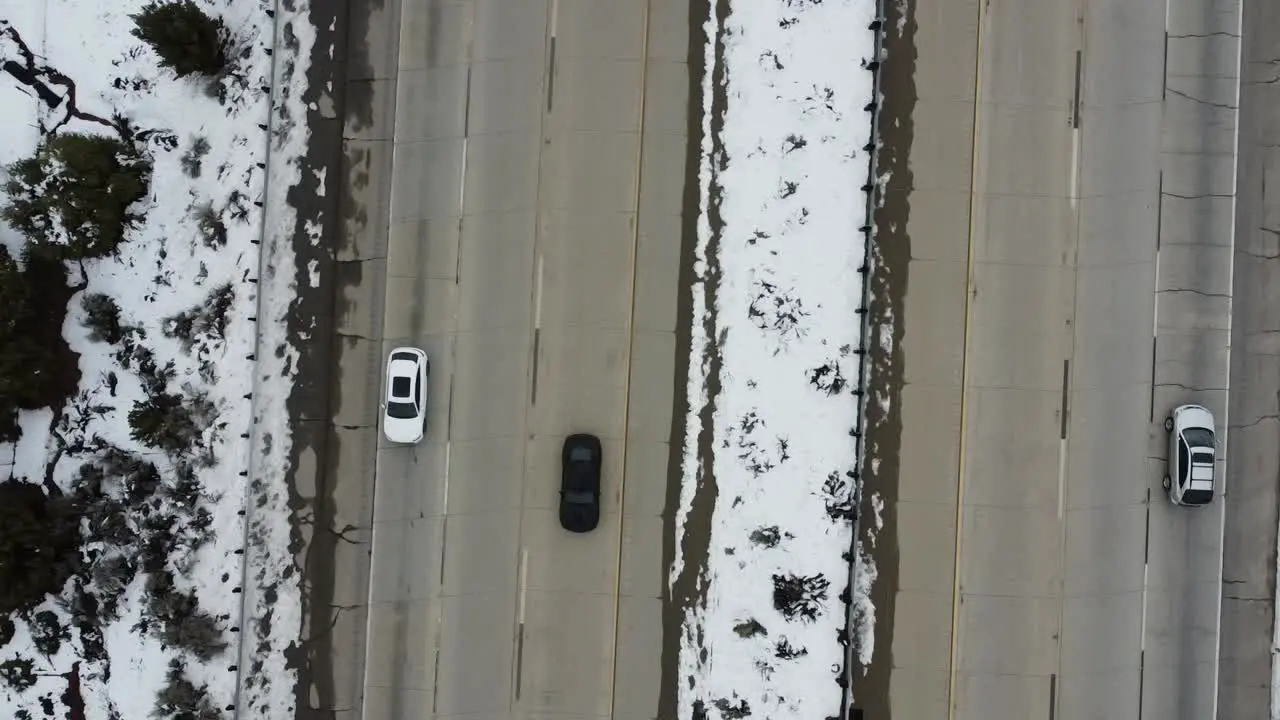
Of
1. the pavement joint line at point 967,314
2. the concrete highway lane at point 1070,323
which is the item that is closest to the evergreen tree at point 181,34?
the concrete highway lane at point 1070,323

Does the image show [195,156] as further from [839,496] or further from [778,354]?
[839,496]

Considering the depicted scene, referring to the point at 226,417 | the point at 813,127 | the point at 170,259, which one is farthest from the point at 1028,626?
the point at 170,259

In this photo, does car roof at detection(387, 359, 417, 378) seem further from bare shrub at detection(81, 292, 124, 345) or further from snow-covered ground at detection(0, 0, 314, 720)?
bare shrub at detection(81, 292, 124, 345)

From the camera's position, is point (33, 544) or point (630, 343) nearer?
point (33, 544)

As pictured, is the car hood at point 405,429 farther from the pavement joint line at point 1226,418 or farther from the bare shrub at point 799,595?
the pavement joint line at point 1226,418

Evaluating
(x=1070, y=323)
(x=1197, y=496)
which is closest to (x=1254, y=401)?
(x=1197, y=496)

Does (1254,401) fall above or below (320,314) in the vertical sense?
below

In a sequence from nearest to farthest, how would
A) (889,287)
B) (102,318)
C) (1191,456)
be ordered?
(1191,456) < (889,287) < (102,318)
